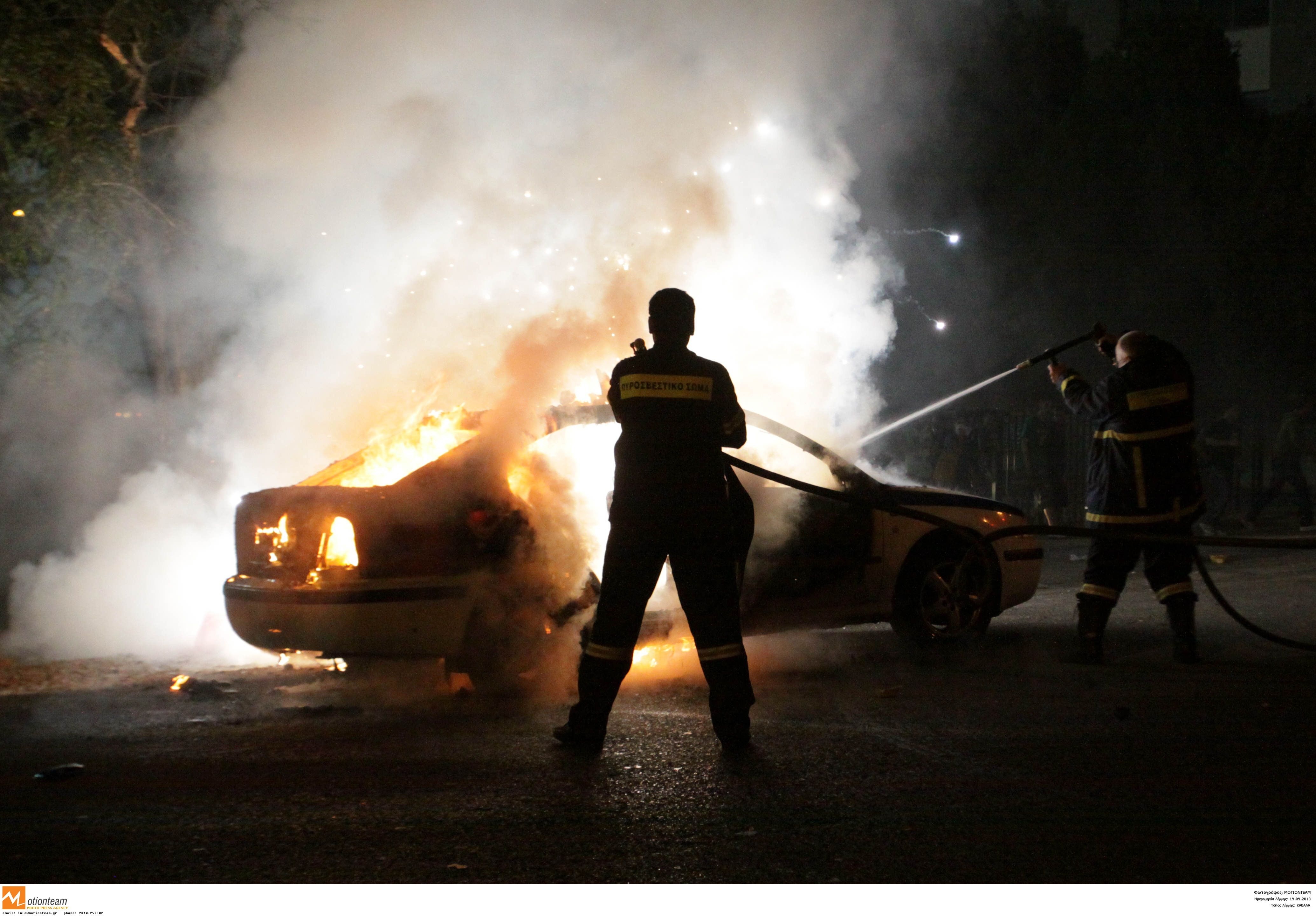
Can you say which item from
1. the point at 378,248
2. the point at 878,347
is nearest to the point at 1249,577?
the point at 878,347

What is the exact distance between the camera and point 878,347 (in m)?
8.87

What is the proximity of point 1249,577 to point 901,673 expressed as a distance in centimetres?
499

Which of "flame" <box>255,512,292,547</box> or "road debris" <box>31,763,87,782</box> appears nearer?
"road debris" <box>31,763,87,782</box>

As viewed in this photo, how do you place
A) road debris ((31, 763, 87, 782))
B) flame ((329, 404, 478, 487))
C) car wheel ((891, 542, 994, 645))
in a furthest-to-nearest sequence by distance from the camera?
car wheel ((891, 542, 994, 645)) → flame ((329, 404, 478, 487)) → road debris ((31, 763, 87, 782))

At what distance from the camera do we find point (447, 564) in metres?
5.51

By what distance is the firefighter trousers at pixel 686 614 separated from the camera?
4660mm

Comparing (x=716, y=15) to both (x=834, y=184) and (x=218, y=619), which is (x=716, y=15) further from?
(x=218, y=619)

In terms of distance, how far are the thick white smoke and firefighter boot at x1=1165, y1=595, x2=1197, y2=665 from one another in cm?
241

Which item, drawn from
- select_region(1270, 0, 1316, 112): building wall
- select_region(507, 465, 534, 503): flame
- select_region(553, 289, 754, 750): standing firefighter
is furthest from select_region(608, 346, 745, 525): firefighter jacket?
select_region(1270, 0, 1316, 112): building wall

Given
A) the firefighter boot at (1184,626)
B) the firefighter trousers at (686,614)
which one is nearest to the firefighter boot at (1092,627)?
the firefighter boot at (1184,626)

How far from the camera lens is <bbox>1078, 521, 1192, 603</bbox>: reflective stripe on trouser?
6.26m

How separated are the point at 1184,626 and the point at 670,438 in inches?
129

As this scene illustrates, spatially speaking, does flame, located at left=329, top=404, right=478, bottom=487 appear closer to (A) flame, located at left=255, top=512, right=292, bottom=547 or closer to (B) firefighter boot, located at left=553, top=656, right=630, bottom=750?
(A) flame, located at left=255, top=512, right=292, bottom=547

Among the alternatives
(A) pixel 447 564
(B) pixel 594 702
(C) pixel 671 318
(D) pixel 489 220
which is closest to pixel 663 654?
(A) pixel 447 564
